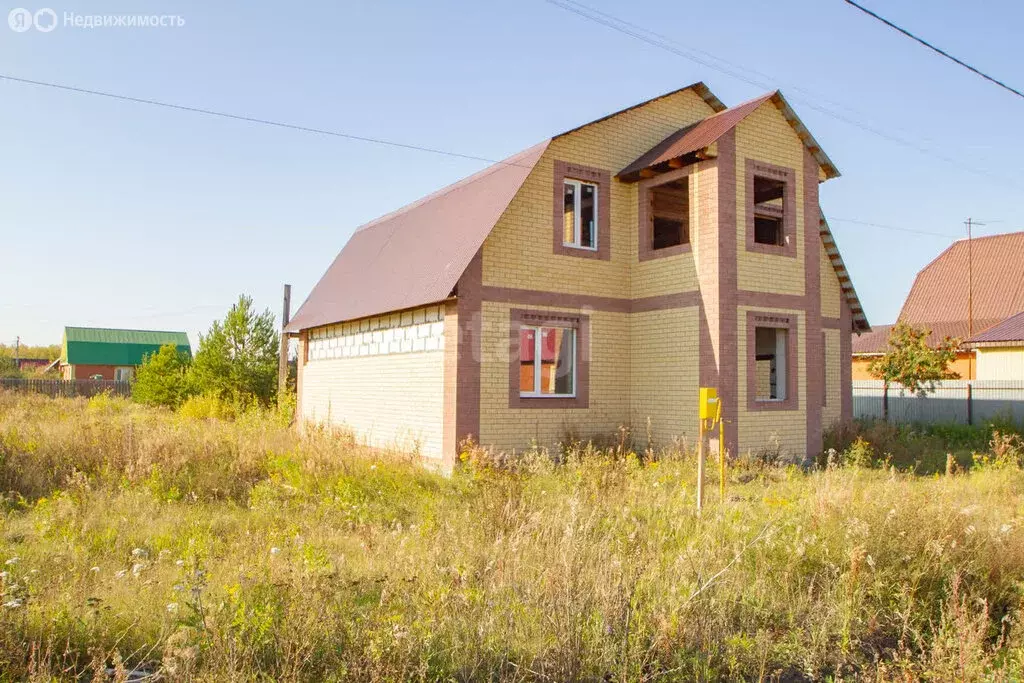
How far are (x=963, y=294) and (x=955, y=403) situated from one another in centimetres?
1666

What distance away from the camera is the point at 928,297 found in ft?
120

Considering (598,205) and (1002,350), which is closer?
(598,205)

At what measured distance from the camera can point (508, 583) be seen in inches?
187

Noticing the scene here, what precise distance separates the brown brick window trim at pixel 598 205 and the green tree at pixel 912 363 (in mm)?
12146

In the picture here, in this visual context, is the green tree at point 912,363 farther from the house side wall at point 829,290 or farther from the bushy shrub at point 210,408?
the bushy shrub at point 210,408

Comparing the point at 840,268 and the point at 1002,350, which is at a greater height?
the point at 840,268

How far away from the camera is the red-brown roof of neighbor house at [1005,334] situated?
22.5m

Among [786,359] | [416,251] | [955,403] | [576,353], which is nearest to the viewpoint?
[576,353]

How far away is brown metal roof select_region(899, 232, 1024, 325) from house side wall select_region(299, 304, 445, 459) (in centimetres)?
2635

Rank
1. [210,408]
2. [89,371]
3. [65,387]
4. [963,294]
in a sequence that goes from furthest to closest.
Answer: [89,371] → [963,294] → [65,387] → [210,408]

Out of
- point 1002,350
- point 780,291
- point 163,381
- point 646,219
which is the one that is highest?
point 646,219

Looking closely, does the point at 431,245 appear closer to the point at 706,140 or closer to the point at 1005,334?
the point at 706,140

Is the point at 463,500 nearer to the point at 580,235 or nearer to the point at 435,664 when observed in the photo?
the point at 435,664

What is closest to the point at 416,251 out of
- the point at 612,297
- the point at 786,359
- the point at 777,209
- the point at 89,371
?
the point at 612,297
